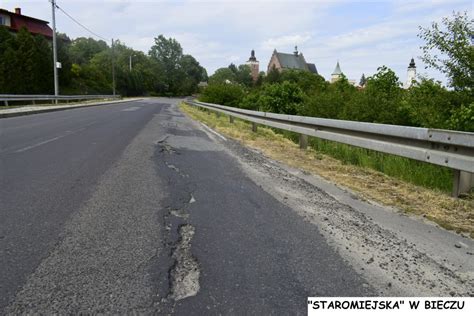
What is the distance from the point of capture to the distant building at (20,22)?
177ft

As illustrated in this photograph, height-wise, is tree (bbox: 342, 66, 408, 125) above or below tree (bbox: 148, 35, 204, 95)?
below

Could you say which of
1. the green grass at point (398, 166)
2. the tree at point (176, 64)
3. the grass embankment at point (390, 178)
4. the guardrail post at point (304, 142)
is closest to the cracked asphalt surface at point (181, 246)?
the grass embankment at point (390, 178)

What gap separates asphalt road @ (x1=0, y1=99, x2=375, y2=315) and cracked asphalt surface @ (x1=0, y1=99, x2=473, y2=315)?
0.03 feet

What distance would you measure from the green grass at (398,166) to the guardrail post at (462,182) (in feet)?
1.32

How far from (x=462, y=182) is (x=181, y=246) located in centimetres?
381

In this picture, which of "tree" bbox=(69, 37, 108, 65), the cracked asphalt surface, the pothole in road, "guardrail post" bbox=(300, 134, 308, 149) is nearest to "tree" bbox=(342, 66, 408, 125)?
"guardrail post" bbox=(300, 134, 308, 149)

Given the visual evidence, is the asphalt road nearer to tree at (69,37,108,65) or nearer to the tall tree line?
the tall tree line

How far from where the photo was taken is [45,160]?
6609 millimetres

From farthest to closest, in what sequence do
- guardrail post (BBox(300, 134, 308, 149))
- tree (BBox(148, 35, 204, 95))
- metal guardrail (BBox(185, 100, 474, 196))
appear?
1. tree (BBox(148, 35, 204, 95))
2. guardrail post (BBox(300, 134, 308, 149))
3. metal guardrail (BBox(185, 100, 474, 196))

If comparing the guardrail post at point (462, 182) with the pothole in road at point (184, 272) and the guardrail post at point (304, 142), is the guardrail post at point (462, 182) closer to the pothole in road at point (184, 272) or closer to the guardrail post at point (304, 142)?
the pothole in road at point (184, 272)

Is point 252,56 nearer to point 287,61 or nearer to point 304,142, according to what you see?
point 287,61

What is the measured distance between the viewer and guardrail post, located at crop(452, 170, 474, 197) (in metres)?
4.71

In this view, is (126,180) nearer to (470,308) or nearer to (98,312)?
(98,312)

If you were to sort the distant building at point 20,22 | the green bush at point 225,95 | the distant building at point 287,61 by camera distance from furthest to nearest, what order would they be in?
the distant building at point 287,61, the distant building at point 20,22, the green bush at point 225,95
